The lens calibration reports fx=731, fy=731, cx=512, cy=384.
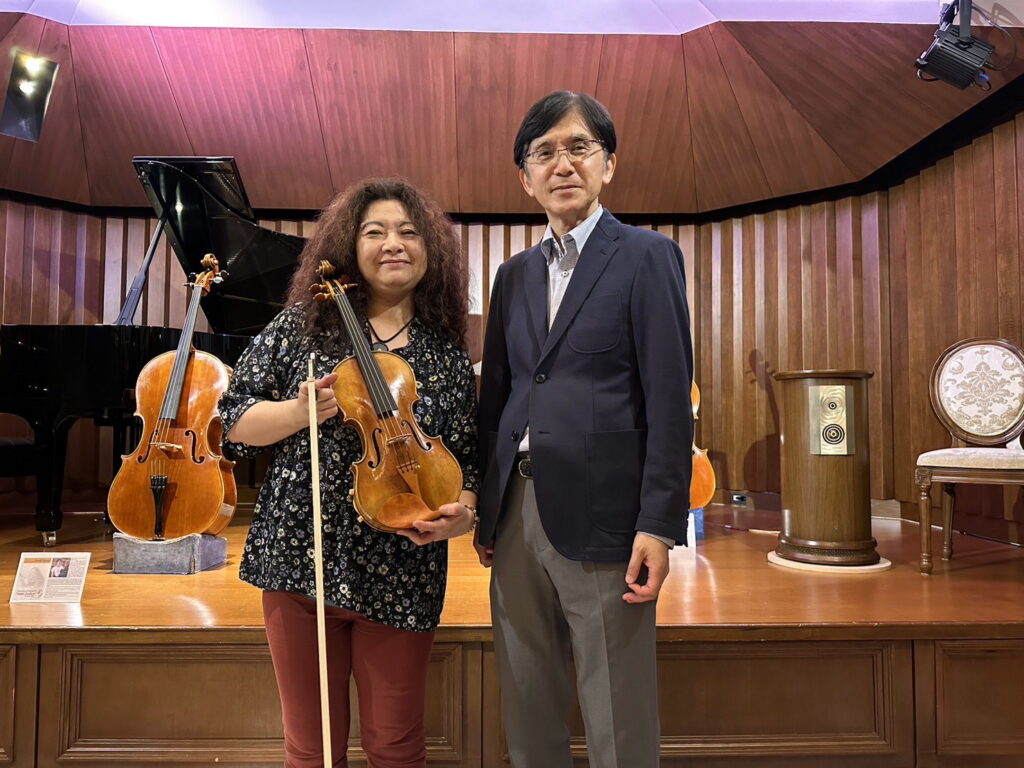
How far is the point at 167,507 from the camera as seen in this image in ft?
9.32

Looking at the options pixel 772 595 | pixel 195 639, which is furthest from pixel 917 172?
pixel 195 639

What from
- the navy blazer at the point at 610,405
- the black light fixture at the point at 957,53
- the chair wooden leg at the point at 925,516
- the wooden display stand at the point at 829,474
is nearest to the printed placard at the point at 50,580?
the navy blazer at the point at 610,405

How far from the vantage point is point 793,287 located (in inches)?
210

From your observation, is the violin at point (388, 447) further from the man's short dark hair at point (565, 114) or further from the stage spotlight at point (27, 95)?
the stage spotlight at point (27, 95)

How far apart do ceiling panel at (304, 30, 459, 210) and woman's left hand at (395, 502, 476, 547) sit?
4.29 metres

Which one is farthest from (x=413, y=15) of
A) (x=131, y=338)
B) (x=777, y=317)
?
(x=777, y=317)

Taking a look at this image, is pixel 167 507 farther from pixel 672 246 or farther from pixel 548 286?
pixel 672 246

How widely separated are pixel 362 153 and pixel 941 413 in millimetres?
4029

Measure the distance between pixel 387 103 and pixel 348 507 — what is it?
14.1 ft

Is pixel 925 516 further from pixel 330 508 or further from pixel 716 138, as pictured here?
pixel 716 138

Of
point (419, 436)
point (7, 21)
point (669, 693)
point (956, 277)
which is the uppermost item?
point (7, 21)

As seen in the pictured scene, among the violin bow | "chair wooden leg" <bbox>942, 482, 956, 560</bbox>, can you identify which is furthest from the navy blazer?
"chair wooden leg" <bbox>942, 482, 956, 560</bbox>

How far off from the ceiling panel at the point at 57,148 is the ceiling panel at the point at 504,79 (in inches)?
103

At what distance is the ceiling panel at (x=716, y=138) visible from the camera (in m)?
4.85
